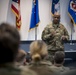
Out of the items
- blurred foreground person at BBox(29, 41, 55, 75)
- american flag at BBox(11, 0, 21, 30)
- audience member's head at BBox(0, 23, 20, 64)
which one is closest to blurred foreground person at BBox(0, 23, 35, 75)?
audience member's head at BBox(0, 23, 20, 64)

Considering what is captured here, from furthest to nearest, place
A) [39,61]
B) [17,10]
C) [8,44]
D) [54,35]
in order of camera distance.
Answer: [17,10], [54,35], [39,61], [8,44]

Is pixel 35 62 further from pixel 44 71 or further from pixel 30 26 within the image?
pixel 30 26

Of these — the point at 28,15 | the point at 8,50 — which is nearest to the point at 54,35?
the point at 28,15

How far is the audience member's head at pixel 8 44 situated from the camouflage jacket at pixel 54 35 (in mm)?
4640

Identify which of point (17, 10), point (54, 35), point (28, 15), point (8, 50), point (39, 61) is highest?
point (17, 10)

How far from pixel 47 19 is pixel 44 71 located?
238 inches

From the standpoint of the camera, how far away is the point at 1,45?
1.38 m

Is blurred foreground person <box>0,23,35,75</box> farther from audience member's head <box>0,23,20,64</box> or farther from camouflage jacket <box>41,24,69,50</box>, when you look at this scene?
camouflage jacket <box>41,24,69,50</box>

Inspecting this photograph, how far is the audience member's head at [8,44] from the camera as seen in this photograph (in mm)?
1373

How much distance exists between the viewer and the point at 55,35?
621 cm

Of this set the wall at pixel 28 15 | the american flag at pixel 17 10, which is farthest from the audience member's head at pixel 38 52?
the wall at pixel 28 15

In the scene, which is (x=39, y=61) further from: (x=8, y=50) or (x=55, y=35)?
(x=55, y=35)

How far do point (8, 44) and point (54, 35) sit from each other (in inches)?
191

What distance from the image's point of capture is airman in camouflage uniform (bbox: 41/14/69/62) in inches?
238
